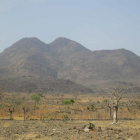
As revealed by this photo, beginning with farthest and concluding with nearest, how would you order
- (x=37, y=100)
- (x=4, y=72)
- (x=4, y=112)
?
(x=4, y=72) < (x=37, y=100) < (x=4, y=112)

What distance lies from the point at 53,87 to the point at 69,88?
7.85 m

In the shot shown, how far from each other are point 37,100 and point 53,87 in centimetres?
7613

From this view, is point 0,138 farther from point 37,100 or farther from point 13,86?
point 13,86

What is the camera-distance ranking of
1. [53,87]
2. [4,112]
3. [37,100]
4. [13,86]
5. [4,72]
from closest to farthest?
[4,112] → [37,100] → [13,86] → [53,87] → [4,72]

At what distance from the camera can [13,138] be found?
77.9 feet

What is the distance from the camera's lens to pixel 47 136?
2464 cm

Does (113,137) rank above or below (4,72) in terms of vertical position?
below

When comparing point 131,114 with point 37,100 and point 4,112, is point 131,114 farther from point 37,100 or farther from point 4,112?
point 37,100

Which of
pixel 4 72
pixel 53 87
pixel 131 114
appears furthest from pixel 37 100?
pixel 4 72

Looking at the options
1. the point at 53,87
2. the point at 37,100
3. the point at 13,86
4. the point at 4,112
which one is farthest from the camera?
the point at 53,87

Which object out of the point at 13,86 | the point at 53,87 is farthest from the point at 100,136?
the point at 53,87

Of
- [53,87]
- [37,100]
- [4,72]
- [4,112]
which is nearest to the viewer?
[4,112]

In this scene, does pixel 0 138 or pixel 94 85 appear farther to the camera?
pixel 94 85

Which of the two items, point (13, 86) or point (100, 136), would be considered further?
point (13, 86)
